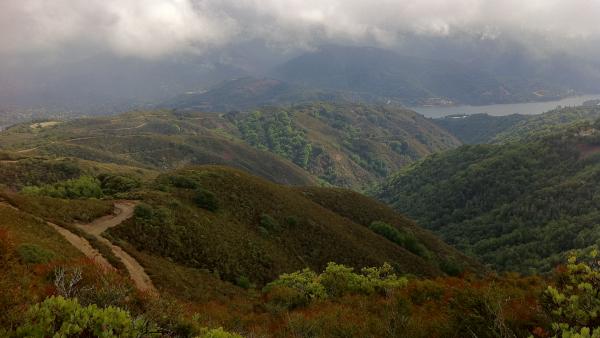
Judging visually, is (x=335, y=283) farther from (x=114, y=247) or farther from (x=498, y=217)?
(x=498, y=217)

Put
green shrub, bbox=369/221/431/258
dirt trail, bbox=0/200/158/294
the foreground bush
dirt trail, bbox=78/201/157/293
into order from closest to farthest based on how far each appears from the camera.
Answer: dirt trail, bbox=0/200/158/294, dirt trail, bbox=78/201/157/293, the foreground bush, green shrub, bbox=369/221/431/258

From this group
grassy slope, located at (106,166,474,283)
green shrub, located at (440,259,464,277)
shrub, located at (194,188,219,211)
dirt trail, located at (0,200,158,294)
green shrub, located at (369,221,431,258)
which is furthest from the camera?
green shrub, located at (369,221,431,258)

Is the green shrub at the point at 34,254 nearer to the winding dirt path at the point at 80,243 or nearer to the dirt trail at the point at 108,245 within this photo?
the dirt trail at the point at 108,245

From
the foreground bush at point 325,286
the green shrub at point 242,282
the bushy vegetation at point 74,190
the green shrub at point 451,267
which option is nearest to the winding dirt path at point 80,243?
the foreground bush at point 325,286

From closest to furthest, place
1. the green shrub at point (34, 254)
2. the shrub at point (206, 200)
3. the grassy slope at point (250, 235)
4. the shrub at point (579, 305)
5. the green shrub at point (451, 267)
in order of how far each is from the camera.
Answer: the shrub at point (579, 305) < the green shrub at point (34, 254) < the grassy slope at point (250, 235) < the shrub at point (206, 200) < the green shrub at point (451, 267)

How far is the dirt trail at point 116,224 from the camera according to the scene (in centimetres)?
3271

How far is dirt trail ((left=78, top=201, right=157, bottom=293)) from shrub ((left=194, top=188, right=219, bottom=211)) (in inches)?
449

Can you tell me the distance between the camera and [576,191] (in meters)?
165

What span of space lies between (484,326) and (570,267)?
4416 mm

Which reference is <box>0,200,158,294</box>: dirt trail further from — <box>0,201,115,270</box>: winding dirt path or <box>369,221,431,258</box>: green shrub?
<box>369,221,431,258</box>: green shrub

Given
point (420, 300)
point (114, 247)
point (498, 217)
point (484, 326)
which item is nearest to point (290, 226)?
point (114, 247)

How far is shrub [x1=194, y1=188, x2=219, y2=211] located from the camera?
6322 cm

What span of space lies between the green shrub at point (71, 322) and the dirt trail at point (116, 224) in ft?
56.2

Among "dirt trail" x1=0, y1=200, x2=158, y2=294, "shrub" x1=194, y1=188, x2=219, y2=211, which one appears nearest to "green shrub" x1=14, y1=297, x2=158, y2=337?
"dirt trail" x1=0, y1=200, x2=158, y2=294
